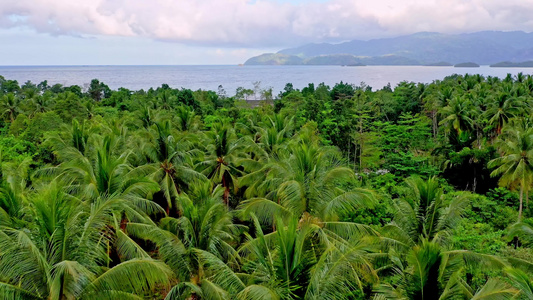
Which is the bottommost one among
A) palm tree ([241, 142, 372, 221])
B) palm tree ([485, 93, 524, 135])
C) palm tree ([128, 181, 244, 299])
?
palm tree ([128, 181, 244, 299])

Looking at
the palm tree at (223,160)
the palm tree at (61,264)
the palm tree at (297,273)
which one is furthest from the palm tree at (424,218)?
the palm tree at (223,160)

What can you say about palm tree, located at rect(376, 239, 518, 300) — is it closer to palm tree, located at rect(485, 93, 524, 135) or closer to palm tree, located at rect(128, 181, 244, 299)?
palm tree, located at rect(128, 181, 244, 299)

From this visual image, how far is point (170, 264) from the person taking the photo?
11.5 m

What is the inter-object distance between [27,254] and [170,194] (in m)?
11.6

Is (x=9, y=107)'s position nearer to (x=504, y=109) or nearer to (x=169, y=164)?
(x=169, y=164)

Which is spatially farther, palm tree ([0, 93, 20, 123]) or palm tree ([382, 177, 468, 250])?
palm tree ([0, 93, 20, 123])

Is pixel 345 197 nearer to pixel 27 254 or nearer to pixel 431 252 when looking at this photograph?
pixel 431 252

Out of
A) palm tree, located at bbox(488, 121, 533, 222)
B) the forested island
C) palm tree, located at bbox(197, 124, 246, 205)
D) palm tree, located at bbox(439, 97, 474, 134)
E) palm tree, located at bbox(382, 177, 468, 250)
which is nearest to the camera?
the forested island

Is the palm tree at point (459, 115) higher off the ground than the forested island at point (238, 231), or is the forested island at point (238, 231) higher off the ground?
the palm tree at point (459, 115)

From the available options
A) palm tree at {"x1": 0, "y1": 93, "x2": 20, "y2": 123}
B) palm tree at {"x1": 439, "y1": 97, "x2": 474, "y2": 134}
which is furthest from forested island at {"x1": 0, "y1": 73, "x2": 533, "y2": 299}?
palm tree at {"x1": 0, "y1": 93, "x2": 20, "y2": 123}

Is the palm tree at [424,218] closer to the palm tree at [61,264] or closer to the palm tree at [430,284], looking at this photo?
the palm tree at [430,284]

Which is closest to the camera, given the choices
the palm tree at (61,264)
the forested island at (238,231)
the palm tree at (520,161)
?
the palm tree at (61,264)

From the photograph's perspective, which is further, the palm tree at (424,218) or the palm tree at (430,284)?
the palm tree at (424,218)

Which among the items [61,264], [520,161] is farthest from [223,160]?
[520,161]
